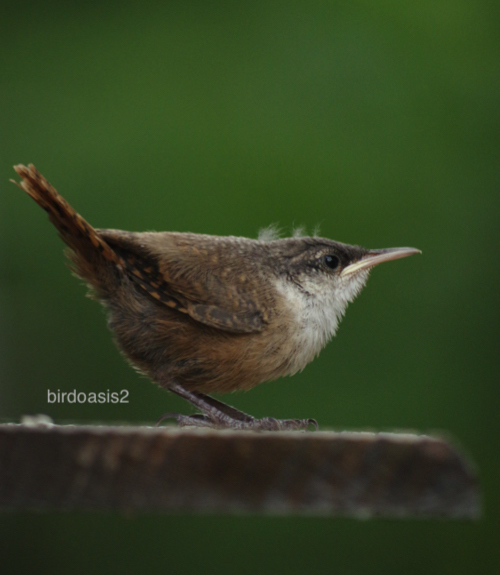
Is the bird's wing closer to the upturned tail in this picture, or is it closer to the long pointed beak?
the upturned tail

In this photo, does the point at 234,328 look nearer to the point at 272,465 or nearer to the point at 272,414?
the point at 272,465

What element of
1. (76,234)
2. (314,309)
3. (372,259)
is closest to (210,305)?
(314,309)

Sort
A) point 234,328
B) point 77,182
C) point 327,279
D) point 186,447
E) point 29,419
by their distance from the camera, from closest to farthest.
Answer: point 186,447 → point 29,419 → point 234,328 → point 327,279 → point 77,182

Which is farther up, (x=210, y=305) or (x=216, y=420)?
(x=210, y=305)

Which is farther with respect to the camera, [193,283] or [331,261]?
[331,261]

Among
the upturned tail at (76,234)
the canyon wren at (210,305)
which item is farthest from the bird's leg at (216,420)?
the upturned tail at (76,234)

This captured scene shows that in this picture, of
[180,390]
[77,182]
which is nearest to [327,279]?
[180,390]

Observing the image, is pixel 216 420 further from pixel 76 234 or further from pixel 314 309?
pixel 76 234
